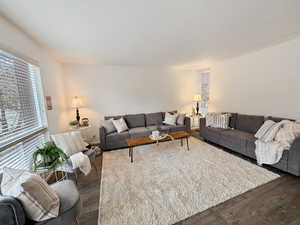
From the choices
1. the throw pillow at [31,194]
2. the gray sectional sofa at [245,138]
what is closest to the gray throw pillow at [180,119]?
the gray sectional sofa at [245,138]

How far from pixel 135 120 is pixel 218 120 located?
2.40 meters

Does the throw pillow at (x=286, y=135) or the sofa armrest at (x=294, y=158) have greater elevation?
the throw pillow at (x=286, y=135)

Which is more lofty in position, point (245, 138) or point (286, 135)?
point (286, 135)

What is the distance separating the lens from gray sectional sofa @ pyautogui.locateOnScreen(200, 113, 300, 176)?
2.04 m

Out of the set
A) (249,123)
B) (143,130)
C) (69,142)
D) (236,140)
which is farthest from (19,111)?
(249,123)

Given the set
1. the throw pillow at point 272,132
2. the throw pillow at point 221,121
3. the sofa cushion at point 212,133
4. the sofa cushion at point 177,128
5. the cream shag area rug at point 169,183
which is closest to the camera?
the cream shag area rug at point 169,183

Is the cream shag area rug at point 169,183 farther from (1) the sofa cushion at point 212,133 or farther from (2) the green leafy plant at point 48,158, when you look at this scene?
(2) the green leafy plant at point 48,158

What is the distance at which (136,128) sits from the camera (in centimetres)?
400

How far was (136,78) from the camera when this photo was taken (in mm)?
4445

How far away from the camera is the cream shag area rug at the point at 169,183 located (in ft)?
5.05

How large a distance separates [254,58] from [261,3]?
2.23m

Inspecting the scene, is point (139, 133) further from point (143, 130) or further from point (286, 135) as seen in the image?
point (286, 135)

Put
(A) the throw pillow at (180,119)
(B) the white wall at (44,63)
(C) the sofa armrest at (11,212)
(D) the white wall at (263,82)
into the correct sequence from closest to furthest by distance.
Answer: (C) the sofa armrest at (11,212) → (B) the white wall at (44,63) → (D) the white wall at (263,82) → (A) the throw pillow at (180,119)

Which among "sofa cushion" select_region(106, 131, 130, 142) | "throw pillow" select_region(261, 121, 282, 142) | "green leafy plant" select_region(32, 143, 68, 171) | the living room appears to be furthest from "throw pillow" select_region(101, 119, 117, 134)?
"throw pillow" select_region(261, 121, 282, 142)
